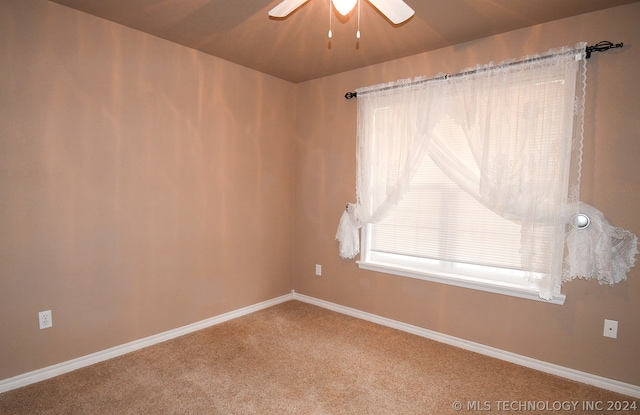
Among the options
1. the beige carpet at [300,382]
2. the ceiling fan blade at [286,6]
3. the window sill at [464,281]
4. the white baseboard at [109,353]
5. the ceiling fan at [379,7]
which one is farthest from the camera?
the window sill at [464,281]

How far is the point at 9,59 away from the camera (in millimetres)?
2186

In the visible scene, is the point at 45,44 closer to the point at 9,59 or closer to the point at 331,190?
the point at 9,59

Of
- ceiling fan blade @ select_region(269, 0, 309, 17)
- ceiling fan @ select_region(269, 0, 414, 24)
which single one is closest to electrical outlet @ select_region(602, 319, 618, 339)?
ceiling fan @ select_region(269, 0, 414, 24)

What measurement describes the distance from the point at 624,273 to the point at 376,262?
1887 millimetres

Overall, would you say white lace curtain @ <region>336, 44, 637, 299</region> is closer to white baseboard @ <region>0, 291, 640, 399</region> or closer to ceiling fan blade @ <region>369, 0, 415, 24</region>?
white baseboard @ <region>0, 291, 640, 399</region>

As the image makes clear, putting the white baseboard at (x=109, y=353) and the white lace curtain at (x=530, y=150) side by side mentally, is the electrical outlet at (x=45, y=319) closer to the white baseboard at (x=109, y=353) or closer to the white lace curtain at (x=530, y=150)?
the white baseboard at (x=109, y=353)

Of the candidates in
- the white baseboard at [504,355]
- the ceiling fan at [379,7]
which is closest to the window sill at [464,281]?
the white baseboard at [504,355]

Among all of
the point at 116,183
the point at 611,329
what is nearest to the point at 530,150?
the point at 611,329

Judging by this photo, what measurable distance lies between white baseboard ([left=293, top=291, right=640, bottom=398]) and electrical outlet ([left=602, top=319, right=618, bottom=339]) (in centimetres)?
30

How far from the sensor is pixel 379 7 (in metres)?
1.79

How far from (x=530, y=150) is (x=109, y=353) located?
3443 millimetres

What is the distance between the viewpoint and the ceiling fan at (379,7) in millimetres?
1672

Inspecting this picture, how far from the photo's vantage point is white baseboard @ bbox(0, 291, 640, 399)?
229 centimetres

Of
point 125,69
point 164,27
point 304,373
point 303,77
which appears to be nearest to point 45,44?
point 125,69
